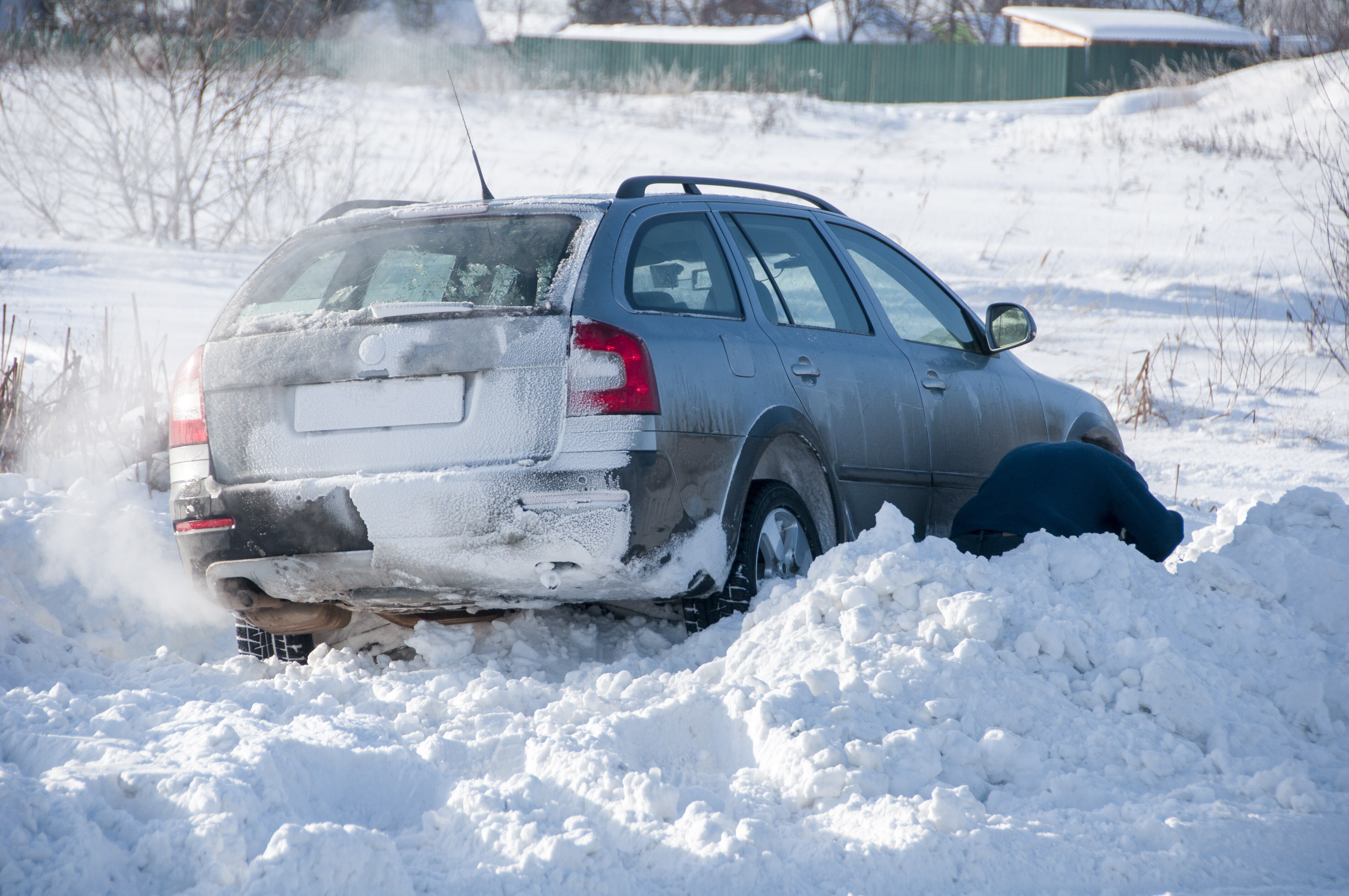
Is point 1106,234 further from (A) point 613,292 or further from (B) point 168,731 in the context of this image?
(B) point 168,731

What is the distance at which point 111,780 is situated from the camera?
2.79 meters

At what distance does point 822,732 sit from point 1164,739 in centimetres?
101

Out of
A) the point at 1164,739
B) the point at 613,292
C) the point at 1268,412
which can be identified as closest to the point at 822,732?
the point at 1164,739

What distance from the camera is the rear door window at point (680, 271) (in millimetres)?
3906

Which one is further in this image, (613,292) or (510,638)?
(510,638)

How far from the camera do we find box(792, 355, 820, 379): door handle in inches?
172

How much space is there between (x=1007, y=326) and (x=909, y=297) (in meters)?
0.53

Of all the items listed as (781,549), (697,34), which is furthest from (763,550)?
(697,34)

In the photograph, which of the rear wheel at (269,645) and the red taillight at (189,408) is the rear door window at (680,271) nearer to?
the red taillight at (189,408)

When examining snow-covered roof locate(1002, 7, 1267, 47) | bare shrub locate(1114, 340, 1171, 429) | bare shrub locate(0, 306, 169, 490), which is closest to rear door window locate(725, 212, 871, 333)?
bare shrub locate(0, 306, 169, 490)

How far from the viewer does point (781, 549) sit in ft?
14.1

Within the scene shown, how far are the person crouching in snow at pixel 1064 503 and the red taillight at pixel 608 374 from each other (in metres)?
1.52

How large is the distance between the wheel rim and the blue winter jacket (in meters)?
0.66

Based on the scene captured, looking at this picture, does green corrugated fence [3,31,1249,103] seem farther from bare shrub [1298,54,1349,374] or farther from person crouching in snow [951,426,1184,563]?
person crouching in snow [951,426,1184,563]
